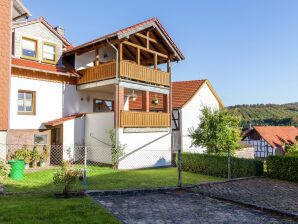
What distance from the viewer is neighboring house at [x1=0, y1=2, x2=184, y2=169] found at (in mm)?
17703

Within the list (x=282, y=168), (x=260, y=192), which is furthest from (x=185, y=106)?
(x=260, y=192)

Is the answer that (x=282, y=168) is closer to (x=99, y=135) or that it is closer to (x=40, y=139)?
(x=99, y=135)

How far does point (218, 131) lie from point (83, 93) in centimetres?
995

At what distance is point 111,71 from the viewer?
60.5ft

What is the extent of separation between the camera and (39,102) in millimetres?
18250

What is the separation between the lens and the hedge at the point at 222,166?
1579cm

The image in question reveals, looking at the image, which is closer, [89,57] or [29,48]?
[29,48]

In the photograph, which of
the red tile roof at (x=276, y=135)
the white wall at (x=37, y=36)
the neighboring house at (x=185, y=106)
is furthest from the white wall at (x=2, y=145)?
the red tile roof at (x=276, y=135)

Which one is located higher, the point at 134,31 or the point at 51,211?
the point at 134,31

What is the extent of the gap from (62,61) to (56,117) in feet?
13.9

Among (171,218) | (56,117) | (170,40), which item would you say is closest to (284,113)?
(170,40)

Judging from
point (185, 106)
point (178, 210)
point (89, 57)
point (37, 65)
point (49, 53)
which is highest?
point (89, 57)

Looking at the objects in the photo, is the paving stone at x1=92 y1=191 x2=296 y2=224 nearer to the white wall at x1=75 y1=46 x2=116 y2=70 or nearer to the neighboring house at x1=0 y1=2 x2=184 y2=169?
the neighboring house at x1=0 y1=2 x2=184 y2=169

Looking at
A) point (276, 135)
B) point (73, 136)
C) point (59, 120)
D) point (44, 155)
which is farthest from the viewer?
point (276, 135)
